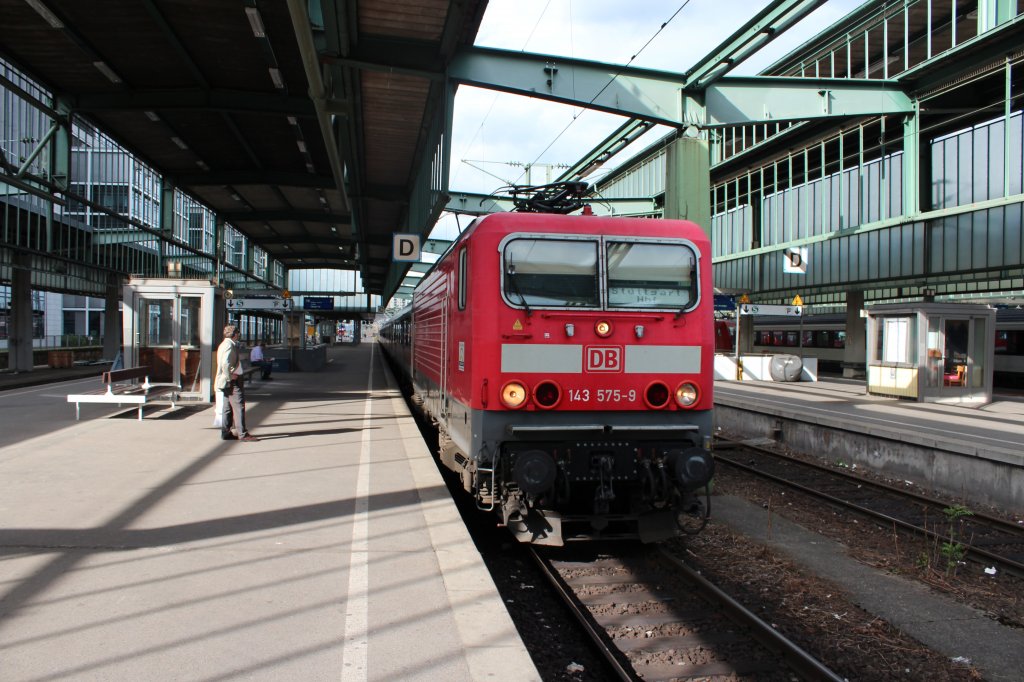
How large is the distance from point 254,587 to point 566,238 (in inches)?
147

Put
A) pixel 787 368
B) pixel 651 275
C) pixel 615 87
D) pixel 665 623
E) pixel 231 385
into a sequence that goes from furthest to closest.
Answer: pixel 787 368 < pixel 615 87 < pixel 231 385 < pixel 651 275 < pixel 665 623

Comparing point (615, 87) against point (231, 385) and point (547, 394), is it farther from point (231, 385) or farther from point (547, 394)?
point (547, 394)

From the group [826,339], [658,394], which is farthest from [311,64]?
[826,339]

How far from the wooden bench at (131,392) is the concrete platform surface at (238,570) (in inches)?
107

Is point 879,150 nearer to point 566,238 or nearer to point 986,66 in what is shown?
point 986,66

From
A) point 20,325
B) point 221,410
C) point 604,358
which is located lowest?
point 221,410

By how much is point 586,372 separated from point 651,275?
1.10 meters

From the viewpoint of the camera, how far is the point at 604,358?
634cm

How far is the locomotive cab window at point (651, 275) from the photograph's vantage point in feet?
21.3

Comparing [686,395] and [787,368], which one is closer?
[686,395]

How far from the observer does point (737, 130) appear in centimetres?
2894

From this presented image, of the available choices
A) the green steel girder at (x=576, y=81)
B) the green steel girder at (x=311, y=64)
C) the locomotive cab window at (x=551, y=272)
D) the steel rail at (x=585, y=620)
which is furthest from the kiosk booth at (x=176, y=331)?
the steel rail at (x=585, y=620)

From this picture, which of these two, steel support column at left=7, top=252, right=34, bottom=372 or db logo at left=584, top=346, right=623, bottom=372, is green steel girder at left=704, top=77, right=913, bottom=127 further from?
steel support column at left=7, top=252, right=34, bottom=372

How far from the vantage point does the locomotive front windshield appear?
20.8ft
